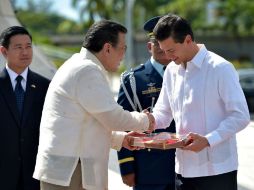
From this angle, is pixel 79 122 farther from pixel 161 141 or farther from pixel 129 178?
pixel 129 178

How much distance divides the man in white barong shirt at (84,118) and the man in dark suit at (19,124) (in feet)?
2.30

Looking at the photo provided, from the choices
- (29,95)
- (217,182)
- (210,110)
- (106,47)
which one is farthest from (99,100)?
(29,95)

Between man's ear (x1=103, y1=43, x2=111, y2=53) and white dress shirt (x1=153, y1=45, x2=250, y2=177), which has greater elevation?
man's ear (x1=103, y1=43, x2=111, y2=53)

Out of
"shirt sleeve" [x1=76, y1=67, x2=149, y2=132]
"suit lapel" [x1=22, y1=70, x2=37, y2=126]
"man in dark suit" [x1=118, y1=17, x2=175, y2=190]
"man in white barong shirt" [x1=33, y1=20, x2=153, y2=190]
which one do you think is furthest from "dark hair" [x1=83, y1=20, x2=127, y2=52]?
"suit lapel" [x1=22, y1=70, x2=37, y2=126]

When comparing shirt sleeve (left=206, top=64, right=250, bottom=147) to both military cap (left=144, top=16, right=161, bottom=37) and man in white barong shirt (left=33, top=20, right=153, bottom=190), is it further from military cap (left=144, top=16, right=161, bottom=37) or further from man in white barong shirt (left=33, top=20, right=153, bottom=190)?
military cap (left=144, top=16, right=161, bottom=37)

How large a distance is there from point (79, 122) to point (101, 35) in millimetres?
507

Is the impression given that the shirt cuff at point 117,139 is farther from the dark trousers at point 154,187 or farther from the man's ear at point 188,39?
the man's ear at point 188,39

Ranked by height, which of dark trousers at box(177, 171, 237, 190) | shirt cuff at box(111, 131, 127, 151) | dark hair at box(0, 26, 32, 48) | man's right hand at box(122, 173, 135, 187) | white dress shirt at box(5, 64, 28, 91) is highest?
dark hair at box(0, 26, 32, 48)

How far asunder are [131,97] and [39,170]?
1.03m

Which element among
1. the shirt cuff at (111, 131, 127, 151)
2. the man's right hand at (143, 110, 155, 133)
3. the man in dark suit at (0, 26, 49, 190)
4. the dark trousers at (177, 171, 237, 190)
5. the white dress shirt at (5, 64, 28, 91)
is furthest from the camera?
the white dress shirt at (5, 64, 28, 91)

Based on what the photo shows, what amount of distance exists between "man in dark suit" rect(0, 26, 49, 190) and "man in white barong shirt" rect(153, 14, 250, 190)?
1.15 m

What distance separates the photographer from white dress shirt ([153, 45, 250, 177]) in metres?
3.33

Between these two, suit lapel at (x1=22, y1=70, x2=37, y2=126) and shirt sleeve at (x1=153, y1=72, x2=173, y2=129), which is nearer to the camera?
shirt sleeve at (x1=153, y1=72, x2=173, y2=129)

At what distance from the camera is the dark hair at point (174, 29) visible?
3.36 metres
